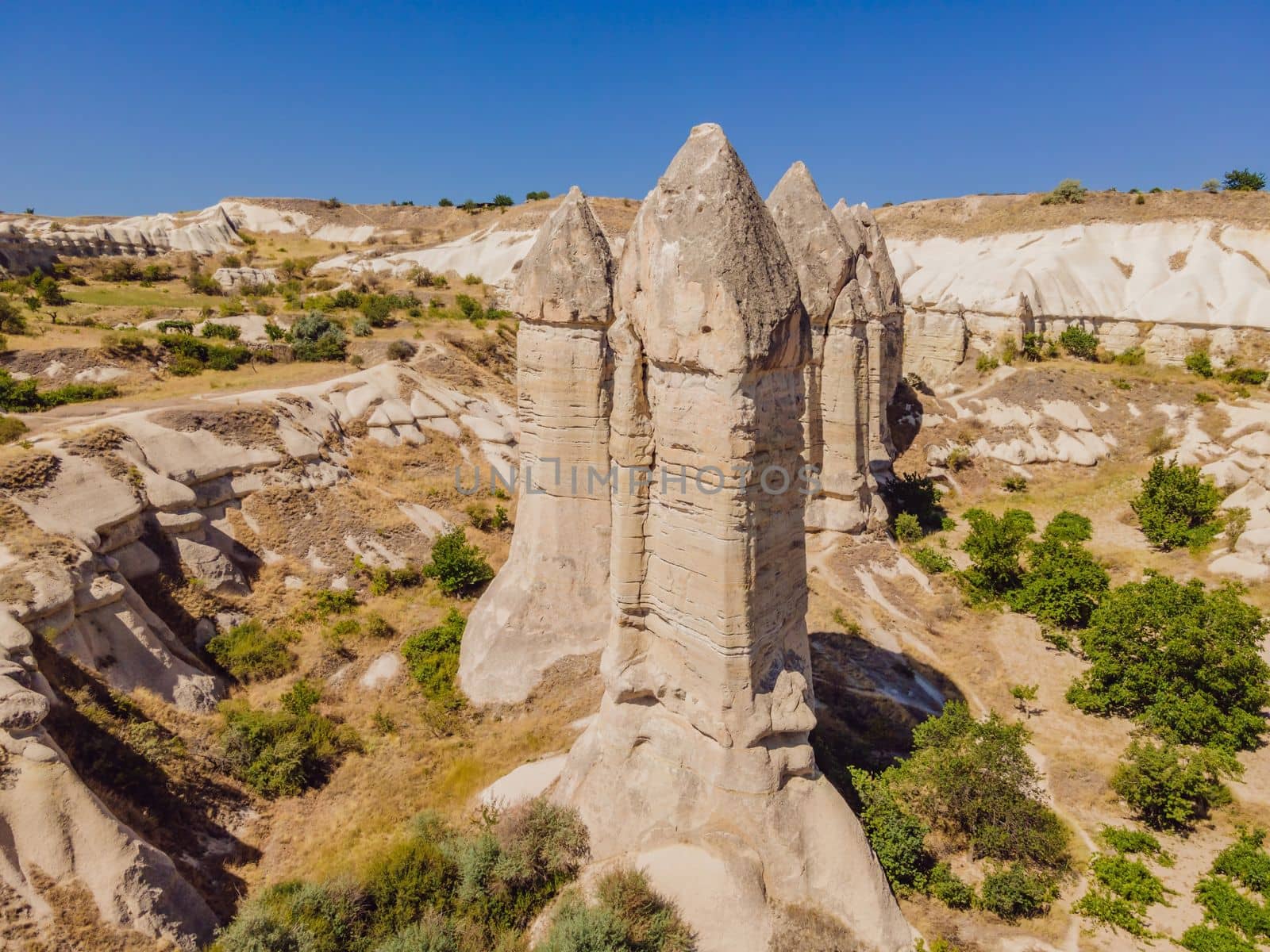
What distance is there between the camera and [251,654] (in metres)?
12.0

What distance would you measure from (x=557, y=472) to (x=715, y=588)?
4742mm

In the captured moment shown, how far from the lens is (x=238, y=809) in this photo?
29.6 ft

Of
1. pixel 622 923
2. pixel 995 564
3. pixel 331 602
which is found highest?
pixel 622 923

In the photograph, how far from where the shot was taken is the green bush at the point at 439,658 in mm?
11227

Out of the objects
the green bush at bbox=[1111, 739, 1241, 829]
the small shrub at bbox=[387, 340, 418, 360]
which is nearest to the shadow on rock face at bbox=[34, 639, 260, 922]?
the green bush at bbox=[1111, 739, 1241, 829]

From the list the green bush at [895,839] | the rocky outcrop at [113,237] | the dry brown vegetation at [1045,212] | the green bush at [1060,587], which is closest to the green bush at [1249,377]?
the dry brown vegetation at [1045,212]

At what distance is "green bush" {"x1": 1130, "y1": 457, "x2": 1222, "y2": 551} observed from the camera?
1841 centimetres

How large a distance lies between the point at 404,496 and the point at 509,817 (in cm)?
1116

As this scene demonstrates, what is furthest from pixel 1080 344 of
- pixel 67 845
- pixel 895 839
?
pixel 67 845

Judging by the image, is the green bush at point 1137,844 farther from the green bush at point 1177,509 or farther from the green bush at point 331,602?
the green bush at point 331,602

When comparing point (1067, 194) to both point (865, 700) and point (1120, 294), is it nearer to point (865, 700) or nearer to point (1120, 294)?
point (1120, 294)

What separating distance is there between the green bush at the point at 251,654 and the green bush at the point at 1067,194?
4756cm

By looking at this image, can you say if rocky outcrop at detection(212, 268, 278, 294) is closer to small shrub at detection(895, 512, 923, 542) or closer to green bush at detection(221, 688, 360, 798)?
green bush at detection(221, 688, 360, 798)

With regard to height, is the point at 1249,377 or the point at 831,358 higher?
the point at 831,358
